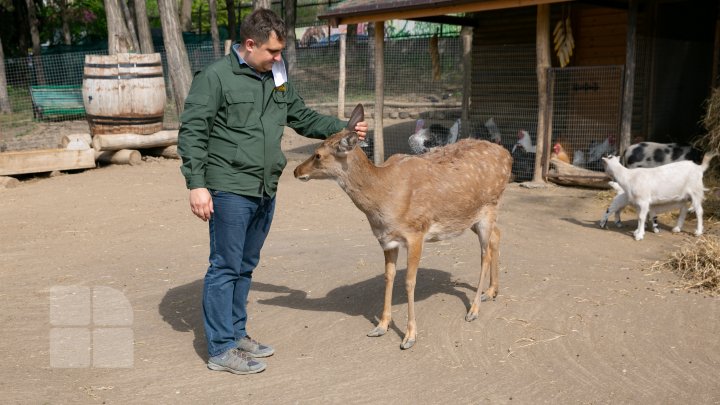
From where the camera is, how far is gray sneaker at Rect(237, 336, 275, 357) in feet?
14.5

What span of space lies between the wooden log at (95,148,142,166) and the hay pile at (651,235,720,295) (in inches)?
370

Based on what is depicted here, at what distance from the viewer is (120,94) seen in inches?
507

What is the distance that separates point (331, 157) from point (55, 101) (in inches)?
644

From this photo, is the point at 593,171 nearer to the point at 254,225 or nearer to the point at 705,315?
the point at 705,315

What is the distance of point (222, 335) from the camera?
4.18 meters

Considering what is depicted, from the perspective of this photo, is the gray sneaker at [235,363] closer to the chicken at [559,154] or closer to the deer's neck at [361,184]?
the deer's neck at [361,184]

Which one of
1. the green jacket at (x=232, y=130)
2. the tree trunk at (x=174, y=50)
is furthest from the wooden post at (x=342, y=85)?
the green jacket at (x=232, y=130)

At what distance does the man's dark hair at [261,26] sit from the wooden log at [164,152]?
32.2 feet

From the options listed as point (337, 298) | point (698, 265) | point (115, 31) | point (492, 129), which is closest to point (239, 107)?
point (337, 298)

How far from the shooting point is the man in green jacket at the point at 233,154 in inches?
153

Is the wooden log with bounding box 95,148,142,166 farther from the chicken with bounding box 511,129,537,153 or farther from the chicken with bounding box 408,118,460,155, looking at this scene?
the chicken with bounding box 511,129,537,153

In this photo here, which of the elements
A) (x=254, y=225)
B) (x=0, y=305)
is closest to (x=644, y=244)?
(x=254, y=225)

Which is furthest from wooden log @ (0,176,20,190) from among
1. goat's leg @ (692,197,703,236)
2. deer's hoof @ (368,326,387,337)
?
goat's leg @ (692,197,703,236)

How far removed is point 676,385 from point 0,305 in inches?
188
